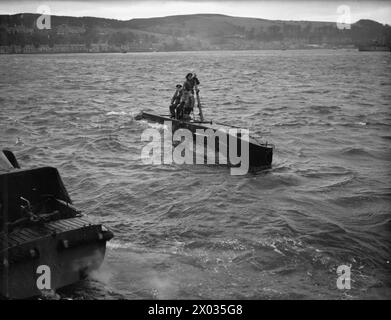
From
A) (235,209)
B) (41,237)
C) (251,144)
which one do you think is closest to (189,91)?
(251,144)

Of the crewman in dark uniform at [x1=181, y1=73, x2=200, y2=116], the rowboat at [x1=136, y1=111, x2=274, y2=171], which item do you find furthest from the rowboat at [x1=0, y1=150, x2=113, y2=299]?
the crewman in dark uniform at [x1=181, y1=73, x2=200, y2=116]

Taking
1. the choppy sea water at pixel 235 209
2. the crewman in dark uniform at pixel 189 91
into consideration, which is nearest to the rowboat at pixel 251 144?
the choppy sea water at pixel 235 209

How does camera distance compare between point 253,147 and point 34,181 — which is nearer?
point 34,181

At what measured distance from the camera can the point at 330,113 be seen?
29.9 meters

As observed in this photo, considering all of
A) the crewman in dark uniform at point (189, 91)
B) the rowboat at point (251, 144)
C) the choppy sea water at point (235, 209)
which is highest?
the crewman in dark uniform at point (189, 91)

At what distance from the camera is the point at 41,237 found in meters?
6.96

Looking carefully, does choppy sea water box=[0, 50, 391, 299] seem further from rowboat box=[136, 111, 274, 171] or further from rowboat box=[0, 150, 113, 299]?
rowboat box=[0, 150, 113, 299]

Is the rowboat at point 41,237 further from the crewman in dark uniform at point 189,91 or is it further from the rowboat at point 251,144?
the crewman in dark uniform at point 189,91

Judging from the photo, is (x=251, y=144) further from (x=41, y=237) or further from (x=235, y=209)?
(x=41, y=237)

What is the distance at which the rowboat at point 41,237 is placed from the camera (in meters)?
6.77

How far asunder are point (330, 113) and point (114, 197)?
21.1m
